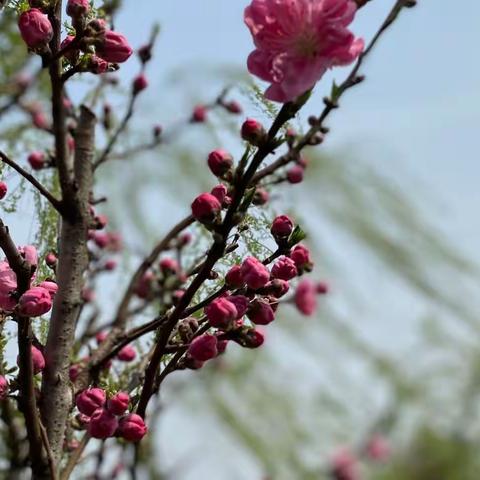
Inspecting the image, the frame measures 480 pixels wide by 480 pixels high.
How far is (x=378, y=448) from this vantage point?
3775 millimetres

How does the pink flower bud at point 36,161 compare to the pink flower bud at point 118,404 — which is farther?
the pink flower bud at point 36,161

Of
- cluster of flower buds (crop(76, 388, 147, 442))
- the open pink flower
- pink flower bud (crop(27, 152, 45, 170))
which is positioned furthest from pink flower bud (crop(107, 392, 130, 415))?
pink flower bud (crop(27, 152, 45, 170))

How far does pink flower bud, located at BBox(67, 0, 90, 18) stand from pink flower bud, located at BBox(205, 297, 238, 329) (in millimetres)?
335

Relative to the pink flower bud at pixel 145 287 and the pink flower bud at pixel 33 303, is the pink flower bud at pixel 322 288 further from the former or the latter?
the pink flower bud at pixel 33 303

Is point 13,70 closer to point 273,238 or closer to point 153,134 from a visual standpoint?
point 153,134

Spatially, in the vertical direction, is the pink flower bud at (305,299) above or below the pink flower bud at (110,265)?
below

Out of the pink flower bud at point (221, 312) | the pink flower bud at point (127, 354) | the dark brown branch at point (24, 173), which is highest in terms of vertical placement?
the dark brown branch at point (24, 173)

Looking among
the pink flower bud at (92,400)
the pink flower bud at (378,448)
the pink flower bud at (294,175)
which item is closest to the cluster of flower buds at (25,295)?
the pink flower bud at (92,400)

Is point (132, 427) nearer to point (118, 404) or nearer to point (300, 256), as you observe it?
point (118, 404)

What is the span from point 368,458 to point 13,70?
2593mm

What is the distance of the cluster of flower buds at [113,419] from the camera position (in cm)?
78

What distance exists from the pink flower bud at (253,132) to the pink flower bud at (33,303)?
0.24 meters

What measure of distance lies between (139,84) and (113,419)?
0.80m

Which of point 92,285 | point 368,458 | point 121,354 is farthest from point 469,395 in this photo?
point 121,354
